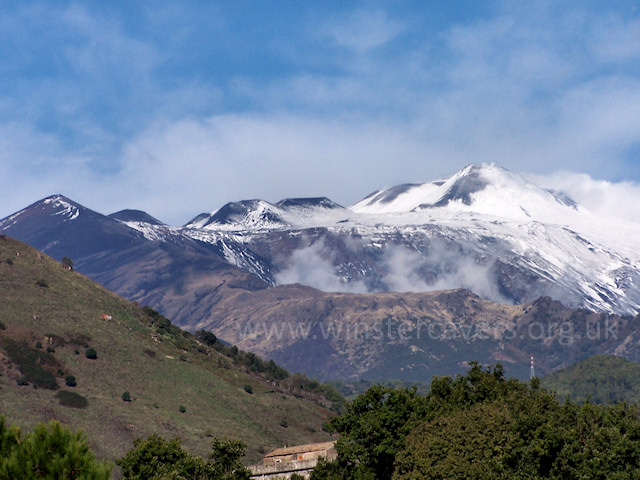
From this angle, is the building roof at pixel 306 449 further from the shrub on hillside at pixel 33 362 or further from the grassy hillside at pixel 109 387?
the shrub on hillside at pixel 33 362

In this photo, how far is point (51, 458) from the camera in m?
36.6

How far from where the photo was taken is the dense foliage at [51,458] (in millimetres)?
35844

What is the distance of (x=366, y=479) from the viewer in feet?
255

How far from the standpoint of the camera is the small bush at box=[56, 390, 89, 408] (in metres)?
151

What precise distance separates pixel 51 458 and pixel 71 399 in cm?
12229

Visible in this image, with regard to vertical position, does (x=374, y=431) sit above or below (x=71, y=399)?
above

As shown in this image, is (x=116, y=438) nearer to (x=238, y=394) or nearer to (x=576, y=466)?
(x=238, y=394)

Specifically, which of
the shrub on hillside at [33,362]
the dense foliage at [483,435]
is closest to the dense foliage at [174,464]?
the dense foliage at [483,435]

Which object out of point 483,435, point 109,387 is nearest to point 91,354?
point 109,387

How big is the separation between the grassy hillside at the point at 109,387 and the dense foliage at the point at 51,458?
3731 inches

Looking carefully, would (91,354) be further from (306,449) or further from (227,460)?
(227,460)

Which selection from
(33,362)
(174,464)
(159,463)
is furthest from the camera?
(33,362)

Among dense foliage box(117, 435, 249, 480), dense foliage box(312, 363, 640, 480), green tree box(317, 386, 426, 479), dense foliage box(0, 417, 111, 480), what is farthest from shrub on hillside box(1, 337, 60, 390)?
dense foliage box(0, 417, 111, 480)

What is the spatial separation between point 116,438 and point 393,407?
65.7m
